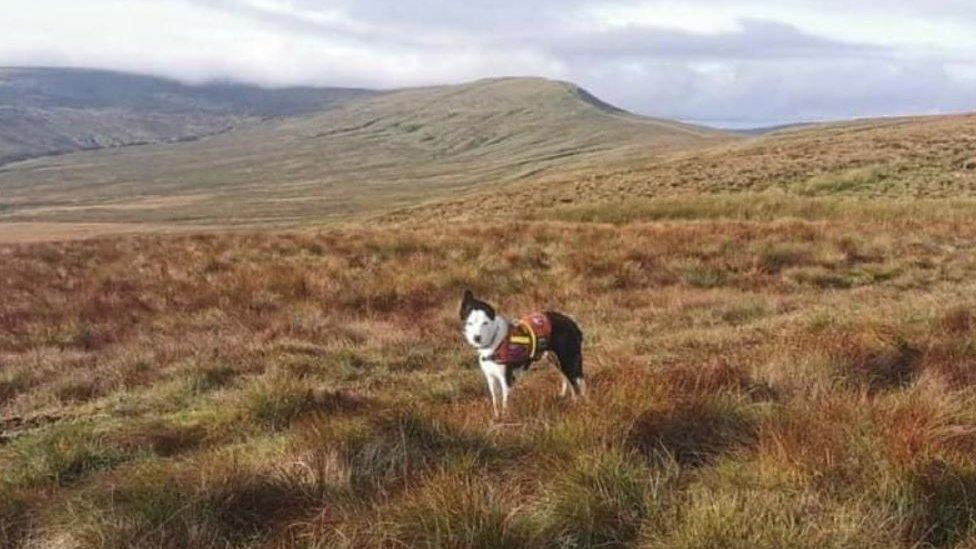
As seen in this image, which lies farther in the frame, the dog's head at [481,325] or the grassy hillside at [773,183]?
the grassy hillside at [773,183]

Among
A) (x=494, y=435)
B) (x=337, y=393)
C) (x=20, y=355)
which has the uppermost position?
(x=494, y=435)

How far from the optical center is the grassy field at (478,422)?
4.17 metres

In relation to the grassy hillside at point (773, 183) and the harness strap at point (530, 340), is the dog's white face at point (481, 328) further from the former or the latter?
the grassy hillside at point (773, 183)

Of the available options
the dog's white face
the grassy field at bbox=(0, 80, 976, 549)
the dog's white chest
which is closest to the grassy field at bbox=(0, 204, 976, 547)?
the grassy field at bbox=(0, 80, 976, 549)

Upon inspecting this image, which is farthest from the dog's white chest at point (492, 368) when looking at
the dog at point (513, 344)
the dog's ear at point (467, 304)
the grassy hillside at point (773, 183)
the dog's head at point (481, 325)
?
the grassy hillside at point (773, 183)

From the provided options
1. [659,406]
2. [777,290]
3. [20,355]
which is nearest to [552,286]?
[777,290]

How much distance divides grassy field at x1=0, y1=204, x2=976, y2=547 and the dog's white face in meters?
0.54

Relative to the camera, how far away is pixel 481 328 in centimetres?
655

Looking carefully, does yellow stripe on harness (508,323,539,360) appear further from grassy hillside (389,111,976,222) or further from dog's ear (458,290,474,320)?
grassy hillside (389,111,976,222)

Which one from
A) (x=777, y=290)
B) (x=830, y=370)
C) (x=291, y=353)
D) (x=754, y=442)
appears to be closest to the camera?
(x=754, y=442)

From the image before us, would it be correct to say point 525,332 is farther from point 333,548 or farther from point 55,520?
point 55,520

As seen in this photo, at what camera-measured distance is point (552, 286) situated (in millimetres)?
16984

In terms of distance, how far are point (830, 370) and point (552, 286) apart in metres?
Result: 9.86

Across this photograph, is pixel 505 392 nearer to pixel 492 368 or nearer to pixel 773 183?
pixel 492 368
